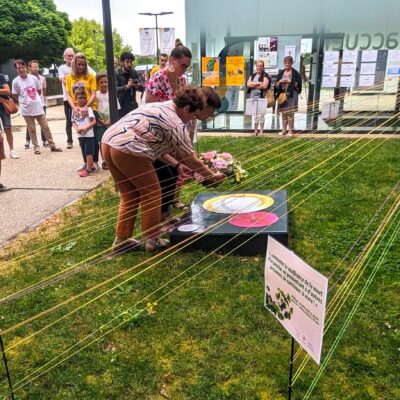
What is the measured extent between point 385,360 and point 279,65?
346 inches

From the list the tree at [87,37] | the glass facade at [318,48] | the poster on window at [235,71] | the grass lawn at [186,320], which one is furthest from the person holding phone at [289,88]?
the tree at [87,37]

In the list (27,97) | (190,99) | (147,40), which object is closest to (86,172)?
(27,97)

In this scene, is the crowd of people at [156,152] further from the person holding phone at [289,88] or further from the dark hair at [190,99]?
the person holding phone at [289,88]

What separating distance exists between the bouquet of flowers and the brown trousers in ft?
3.63

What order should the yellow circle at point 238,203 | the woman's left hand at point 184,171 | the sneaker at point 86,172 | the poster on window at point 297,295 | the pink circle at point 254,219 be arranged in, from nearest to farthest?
the poster on window at point 297,295
the woman's left hand at point 184,171
the pink circle at point 254,219
the yellow circle at point 238,203
the sneaker at point 86,172

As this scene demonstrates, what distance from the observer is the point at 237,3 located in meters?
9.87

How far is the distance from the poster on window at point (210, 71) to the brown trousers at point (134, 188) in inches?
290

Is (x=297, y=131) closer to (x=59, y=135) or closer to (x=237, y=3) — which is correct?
(x=237, y=3)

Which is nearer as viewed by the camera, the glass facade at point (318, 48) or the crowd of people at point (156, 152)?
the crowd of people at point (156, 152)

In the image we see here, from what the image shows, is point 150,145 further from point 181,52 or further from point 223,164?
point 223,164

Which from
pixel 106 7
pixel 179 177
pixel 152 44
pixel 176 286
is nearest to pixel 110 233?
pixel 179 177

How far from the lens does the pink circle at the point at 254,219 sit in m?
3.95

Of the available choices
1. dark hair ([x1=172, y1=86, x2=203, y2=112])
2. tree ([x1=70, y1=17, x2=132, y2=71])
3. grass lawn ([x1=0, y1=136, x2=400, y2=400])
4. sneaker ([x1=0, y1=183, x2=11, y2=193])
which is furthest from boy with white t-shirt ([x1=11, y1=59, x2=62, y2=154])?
tree ([x1=70, y1=17, x2=132, y2=71])

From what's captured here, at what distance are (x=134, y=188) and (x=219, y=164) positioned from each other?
4.33 feet
